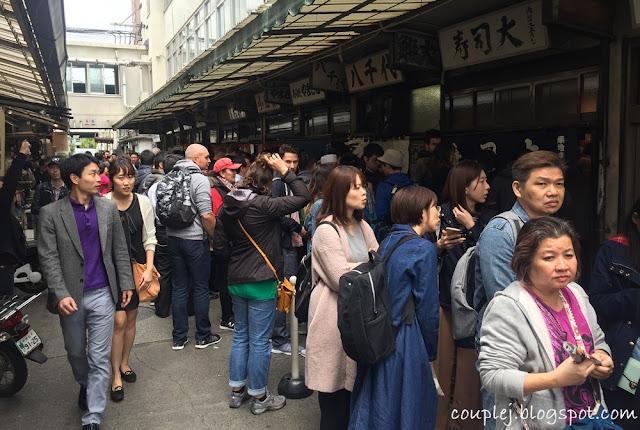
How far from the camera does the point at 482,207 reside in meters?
4.13

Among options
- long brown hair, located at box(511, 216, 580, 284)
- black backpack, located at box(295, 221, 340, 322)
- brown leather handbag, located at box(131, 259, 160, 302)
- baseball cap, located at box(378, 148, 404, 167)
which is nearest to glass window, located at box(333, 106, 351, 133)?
baseball cap, located at box(378, 148, 404, 167)

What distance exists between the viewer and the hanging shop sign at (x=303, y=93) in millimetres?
9945

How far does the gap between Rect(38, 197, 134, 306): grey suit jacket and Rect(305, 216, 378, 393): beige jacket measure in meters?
1.86

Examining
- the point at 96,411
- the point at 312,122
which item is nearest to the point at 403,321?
the point at 96,411

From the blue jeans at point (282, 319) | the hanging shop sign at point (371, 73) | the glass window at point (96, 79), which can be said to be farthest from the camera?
the glass window at point (96, 79)

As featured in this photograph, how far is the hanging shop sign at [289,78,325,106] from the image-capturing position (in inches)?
392

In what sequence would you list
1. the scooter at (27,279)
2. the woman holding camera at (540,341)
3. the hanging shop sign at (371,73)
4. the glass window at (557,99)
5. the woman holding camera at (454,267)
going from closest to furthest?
the woman holding camera at (540,341) < the woman holding camera at (454,267) < the glass window at (557,99) < the hanging shop sign at (371,73) < the scooter at (27,279)

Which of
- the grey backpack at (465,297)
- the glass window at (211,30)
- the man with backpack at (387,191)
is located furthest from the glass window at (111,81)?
the grey backpack at (465,297)

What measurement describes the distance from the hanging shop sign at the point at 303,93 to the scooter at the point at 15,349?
6.65 metres

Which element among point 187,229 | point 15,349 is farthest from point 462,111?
point 15,349

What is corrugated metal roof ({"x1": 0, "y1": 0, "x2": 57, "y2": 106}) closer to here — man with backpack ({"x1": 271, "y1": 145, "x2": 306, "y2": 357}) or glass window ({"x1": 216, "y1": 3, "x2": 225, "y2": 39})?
man with backpack ({"x1": 271, "y1": 145, "x2": 306, "y2": 357})

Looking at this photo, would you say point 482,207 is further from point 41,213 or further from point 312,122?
point 312,122

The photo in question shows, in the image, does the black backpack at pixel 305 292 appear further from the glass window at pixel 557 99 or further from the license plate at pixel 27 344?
the glass window at pixel 557 99

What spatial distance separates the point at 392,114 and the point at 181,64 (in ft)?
80.2
